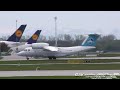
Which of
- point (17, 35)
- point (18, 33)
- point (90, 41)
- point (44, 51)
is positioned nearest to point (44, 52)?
point (44, 51)

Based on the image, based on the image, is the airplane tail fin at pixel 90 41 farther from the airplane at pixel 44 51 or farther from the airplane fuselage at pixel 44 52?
the airplane fuselage at pixel 44 52

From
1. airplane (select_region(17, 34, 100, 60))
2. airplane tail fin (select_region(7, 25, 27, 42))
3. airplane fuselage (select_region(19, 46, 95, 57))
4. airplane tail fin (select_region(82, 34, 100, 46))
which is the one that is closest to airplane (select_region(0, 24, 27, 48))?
airplane tail fin (select_region(7, 25, 27, 42))

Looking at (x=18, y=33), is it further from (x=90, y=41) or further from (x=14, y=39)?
(x=90, y=41)

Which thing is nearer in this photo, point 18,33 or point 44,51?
point 44,51

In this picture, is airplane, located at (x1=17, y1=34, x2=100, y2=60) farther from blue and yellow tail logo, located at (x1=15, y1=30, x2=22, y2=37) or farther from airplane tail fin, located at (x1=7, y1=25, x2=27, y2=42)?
blue and yellow tail logo, located at (x1=15, y1=30, x2=22, y2=37)

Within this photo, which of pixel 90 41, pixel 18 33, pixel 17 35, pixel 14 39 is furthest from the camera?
pixel 18 33

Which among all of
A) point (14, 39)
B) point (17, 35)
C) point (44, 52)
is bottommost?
point (44, 52)

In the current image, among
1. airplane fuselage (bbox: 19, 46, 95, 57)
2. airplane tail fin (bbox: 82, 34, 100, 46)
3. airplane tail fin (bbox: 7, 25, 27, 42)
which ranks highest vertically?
airplane tail fin (bbox: 7, 25, 27, 42)

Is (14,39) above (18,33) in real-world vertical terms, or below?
below
